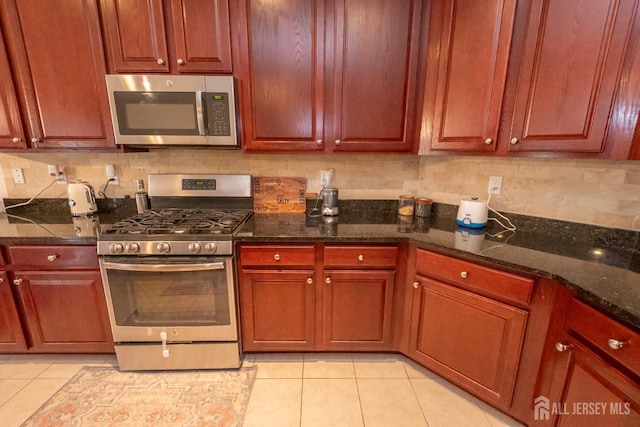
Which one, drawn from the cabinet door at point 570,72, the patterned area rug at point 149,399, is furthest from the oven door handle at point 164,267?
the cabinet door at point 570,72

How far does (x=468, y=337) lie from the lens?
145cm

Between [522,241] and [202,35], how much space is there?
207 centimetres

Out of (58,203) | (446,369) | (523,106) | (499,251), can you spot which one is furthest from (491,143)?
(58,203)

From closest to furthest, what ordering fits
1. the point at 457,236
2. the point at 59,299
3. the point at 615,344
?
1. the point at 615,344
2. the point at 457,236
3. the point at 59,299

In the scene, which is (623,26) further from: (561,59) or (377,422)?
(377,422)

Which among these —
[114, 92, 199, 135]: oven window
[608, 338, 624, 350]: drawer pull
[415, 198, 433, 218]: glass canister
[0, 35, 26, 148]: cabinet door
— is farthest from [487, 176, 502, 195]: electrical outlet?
[0, 35, 26, 148]: cabinet door

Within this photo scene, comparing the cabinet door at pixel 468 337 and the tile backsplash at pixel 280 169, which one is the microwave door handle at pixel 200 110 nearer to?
the tile backsplash at pixel 280 169

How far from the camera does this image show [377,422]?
57.1 inches

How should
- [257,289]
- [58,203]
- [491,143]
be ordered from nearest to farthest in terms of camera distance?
1. [491,143]
2. [257,289]
3. [58,203]

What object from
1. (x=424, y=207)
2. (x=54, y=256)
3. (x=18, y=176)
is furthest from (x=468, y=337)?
(x=18, y=176)

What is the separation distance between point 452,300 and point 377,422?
0.74 metres

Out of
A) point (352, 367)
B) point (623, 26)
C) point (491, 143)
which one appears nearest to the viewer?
point (623, 26)

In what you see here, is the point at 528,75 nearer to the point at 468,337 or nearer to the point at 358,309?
the point at 468,337

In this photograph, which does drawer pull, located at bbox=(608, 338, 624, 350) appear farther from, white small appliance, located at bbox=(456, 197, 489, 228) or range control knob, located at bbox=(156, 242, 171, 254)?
range control knob, located at bbox=(156, 242, 171, 254)
